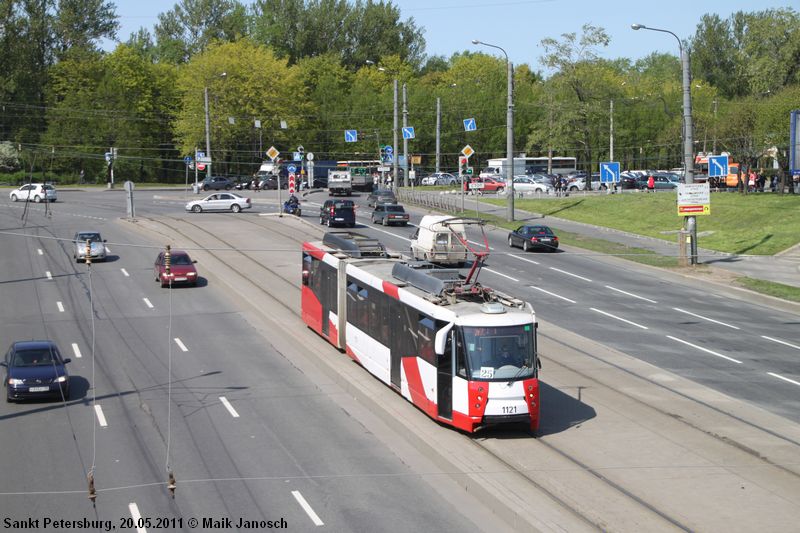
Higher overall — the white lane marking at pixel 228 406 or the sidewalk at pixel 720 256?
the sidewalk at pixel 720 256

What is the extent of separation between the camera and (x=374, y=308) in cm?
2317

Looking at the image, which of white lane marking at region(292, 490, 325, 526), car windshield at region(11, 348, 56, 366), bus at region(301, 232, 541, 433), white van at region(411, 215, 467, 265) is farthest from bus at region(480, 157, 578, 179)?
white lane marking at region(292, 490, 325, 526)

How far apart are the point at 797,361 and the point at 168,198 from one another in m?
60.8

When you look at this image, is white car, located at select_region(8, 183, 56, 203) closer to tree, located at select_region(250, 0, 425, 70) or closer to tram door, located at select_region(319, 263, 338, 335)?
tram door, located at select_region(319, 263, 338, 335)

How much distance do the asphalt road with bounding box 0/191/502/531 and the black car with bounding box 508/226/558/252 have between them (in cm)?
1875

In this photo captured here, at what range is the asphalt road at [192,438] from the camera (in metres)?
15.0

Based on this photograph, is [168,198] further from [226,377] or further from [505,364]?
[505,364]

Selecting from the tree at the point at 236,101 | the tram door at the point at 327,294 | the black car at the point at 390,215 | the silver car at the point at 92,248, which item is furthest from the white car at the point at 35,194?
the tram door at the point at 327,294

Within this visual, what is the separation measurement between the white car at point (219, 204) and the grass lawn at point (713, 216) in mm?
21438

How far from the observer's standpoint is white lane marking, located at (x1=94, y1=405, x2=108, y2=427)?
2092 centimetres

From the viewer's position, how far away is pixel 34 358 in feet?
78.1

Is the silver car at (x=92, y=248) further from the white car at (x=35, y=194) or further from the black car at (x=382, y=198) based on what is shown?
the white car at (x=35, y=194)

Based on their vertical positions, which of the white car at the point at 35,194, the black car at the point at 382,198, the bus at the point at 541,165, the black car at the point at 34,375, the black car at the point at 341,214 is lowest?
the black car at the point at 34,375

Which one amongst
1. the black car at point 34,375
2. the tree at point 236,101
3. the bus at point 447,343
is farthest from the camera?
the tree at point 236,101
